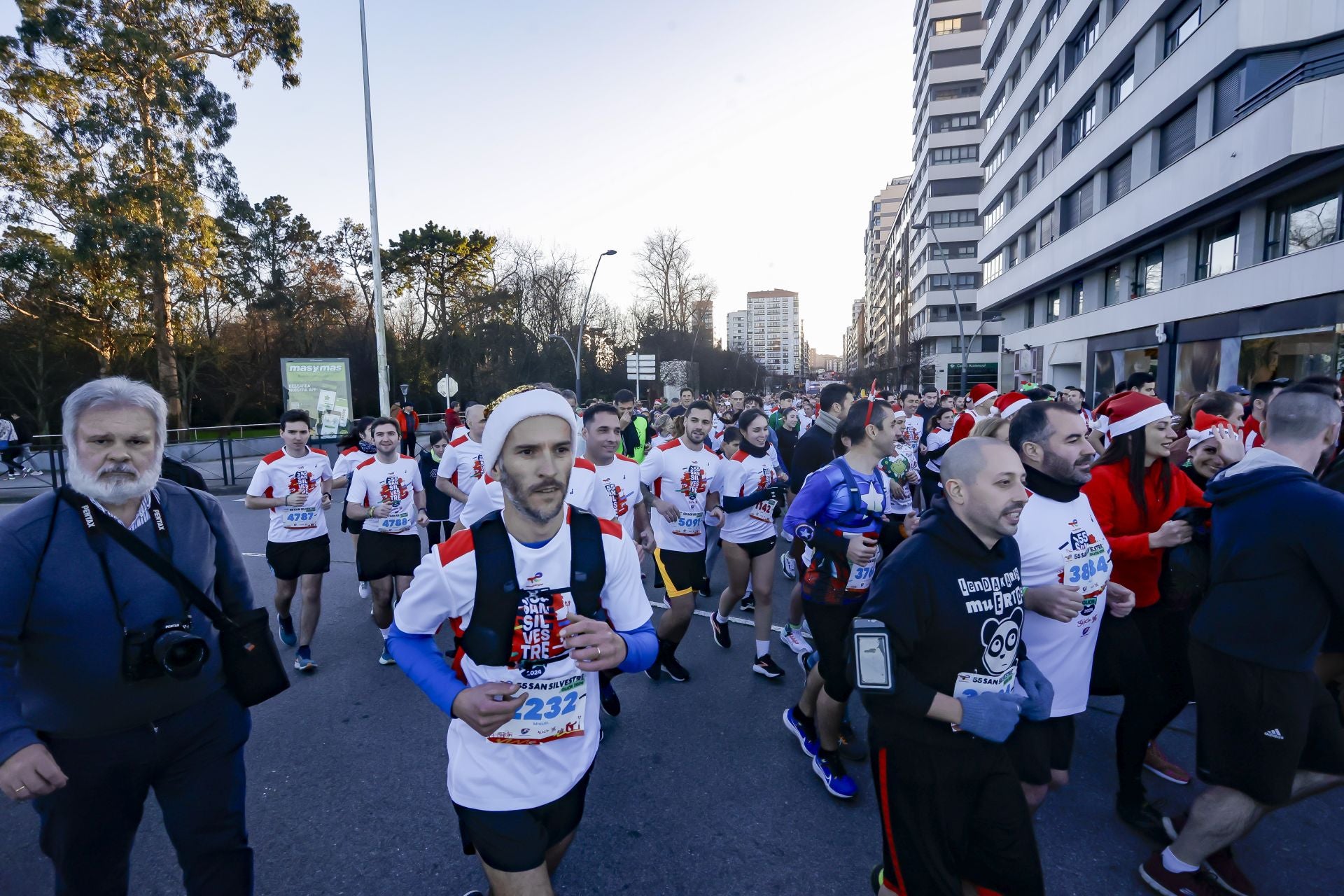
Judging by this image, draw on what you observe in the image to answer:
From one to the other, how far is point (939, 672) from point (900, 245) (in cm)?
8072

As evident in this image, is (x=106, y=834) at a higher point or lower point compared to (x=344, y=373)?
lower

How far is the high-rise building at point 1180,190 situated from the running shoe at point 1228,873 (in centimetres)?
1744

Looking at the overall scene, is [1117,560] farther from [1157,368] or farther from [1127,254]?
[1127,254]

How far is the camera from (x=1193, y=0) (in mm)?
19328

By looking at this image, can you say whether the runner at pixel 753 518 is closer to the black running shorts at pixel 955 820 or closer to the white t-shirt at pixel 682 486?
the white t-shirt at pixel 682 486

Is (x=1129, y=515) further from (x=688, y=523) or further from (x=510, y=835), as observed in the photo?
(x=510, y=835)

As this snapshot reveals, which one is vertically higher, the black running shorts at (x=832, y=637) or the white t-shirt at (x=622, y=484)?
the white t-shirt at (x=622, y=484)

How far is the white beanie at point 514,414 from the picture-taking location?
2.00m

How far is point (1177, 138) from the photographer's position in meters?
20.4

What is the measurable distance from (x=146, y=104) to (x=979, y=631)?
33.0 meters

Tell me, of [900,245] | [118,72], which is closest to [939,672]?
[118,72]

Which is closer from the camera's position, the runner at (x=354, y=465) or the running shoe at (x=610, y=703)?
the running shoe at (x=610, y=703)

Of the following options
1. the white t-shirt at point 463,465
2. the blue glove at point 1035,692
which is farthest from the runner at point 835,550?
the white t-shirt at point 463,465

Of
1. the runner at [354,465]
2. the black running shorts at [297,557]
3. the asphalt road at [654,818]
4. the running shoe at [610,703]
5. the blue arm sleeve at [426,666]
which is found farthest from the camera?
the runner at [354,465]
